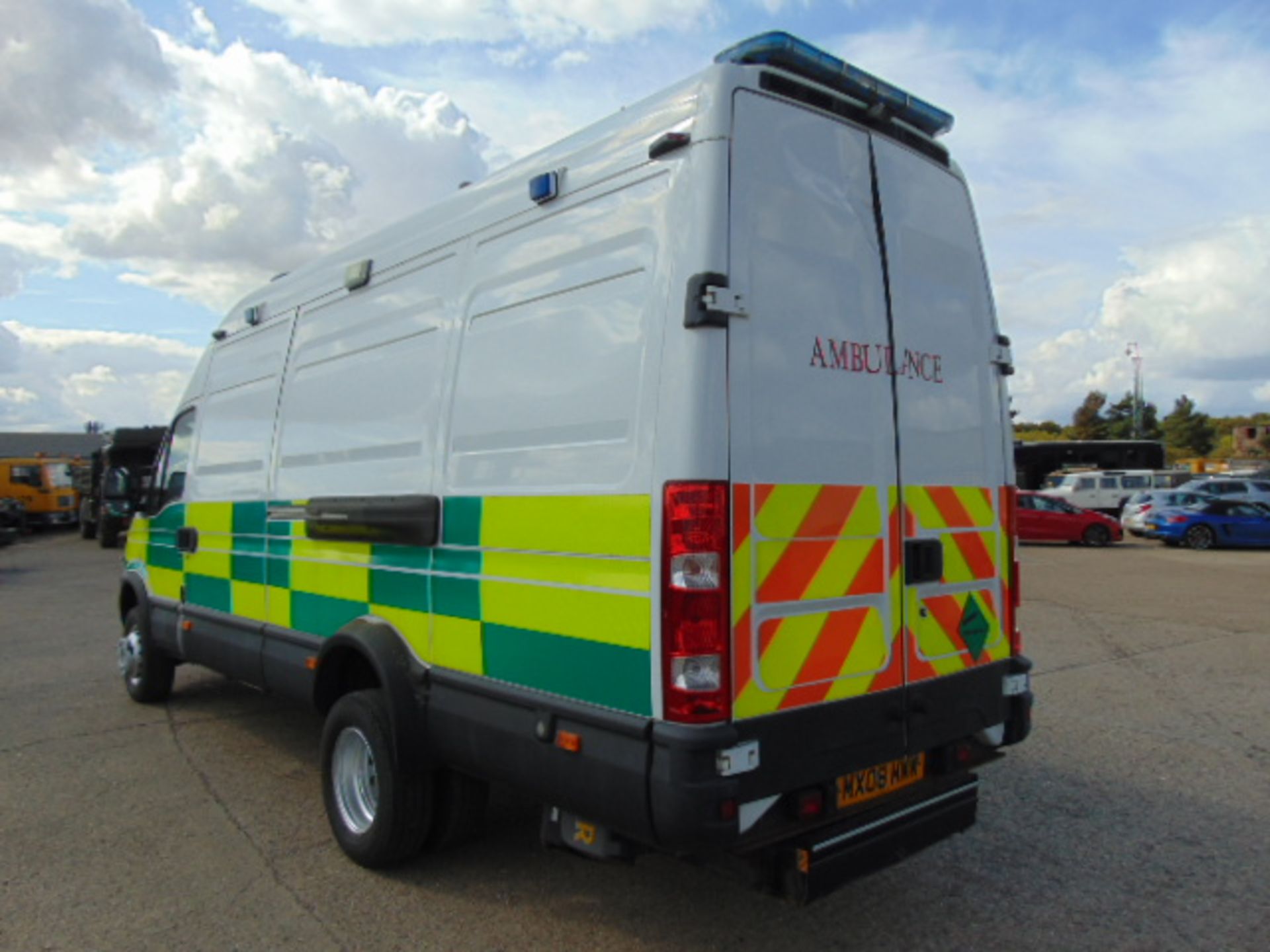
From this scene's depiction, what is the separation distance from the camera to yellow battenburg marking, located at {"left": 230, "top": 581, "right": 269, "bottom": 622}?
16.8 feet

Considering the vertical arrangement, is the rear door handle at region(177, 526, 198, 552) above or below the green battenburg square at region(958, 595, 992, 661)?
above

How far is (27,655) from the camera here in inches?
355

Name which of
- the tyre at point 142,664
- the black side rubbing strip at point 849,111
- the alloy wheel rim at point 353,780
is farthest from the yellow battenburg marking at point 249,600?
the black side rubbing strip at point 849,111

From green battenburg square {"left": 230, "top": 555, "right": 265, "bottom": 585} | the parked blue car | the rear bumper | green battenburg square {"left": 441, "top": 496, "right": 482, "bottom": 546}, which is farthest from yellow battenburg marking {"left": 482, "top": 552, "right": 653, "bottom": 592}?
the parked blue car

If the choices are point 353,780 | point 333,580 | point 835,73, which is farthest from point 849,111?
point 353,780

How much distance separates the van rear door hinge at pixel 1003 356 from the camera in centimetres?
406

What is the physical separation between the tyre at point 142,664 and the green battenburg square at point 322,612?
2452 mm

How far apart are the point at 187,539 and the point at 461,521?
320 cm

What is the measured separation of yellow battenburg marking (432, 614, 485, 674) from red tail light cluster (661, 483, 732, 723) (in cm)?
97

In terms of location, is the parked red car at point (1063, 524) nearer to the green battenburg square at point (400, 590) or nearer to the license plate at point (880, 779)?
the license plate at point (880, 779)

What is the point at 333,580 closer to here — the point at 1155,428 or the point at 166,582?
the point at 166,582

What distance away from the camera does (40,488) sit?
29719mm

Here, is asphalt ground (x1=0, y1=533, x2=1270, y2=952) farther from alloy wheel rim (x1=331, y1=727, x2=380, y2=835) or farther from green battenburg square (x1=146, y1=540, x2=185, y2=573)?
green battenburg square (x1=146, y1=540, x2=185, y2=573)

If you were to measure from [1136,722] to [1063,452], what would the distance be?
3605 centimetres
